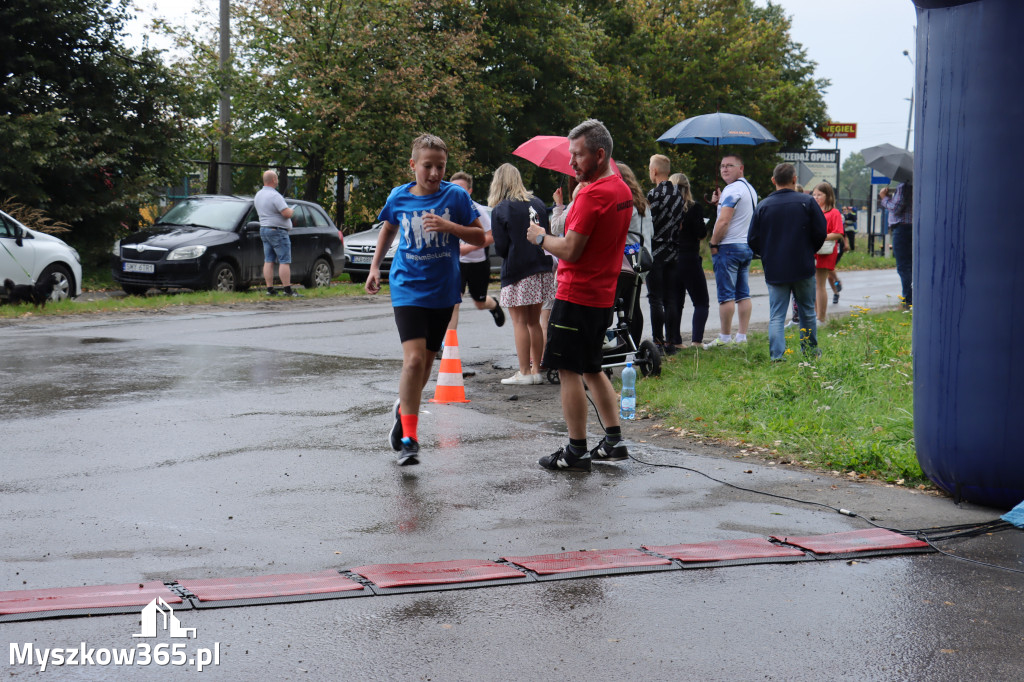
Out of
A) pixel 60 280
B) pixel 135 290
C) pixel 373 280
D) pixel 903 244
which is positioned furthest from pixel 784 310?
pixel 135 290

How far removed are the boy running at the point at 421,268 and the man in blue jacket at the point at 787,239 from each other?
3930 millimetres

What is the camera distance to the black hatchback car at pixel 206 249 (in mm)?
18188

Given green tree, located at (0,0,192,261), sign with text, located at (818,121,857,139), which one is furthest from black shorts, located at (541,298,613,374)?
sign with text, located at (818,121,857,139)

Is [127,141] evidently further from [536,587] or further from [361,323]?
[536,587]

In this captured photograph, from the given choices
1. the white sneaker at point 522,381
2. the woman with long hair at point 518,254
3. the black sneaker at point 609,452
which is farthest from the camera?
the white sneaker at point 522,381

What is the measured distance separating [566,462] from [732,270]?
5785 millimetres

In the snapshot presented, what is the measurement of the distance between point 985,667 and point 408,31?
2505cm

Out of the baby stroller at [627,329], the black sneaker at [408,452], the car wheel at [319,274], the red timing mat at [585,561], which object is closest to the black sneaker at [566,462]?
the black sneaker at [408,452]

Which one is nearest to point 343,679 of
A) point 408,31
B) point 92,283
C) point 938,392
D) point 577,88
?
point 938,392

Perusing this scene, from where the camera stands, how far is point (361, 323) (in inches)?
591

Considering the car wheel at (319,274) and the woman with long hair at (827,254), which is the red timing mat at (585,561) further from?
the car wheel at (319,274)

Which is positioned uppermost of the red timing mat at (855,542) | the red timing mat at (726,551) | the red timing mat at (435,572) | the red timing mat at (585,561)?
the red timing mat at (435,572)

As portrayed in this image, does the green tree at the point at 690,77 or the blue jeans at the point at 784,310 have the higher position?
the green tree at the point at 690,77

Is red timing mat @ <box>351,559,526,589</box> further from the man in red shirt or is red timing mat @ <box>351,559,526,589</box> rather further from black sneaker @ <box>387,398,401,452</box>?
black sneaker @ <box>387,398,401,452</box>
